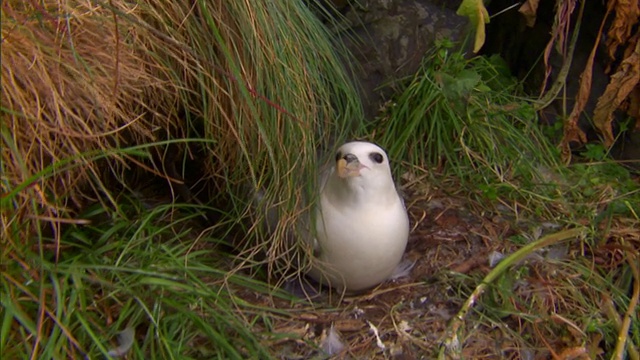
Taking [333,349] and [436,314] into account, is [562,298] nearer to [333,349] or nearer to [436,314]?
[436,314]

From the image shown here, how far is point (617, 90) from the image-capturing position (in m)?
2.62

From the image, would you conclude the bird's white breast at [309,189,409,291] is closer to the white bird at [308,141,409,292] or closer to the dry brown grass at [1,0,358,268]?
the white bird at [308,141,409,292]

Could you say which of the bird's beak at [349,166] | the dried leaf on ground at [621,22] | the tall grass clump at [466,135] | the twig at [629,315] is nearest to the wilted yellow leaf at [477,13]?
the tall grass clump at [466,135]

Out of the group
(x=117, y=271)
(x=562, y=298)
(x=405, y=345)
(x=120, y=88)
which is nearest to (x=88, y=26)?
(x=120, y=88)

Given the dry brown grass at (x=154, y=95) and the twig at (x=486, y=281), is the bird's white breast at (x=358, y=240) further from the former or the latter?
the twig at (x=486, y=281)

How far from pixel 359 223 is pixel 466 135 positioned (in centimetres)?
73

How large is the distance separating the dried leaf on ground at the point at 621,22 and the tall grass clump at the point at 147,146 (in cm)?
98

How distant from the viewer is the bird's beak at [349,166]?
2.11 m

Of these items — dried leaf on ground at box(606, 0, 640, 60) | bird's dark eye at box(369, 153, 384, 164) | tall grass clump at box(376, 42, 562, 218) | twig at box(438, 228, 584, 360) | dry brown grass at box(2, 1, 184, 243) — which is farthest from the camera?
tall grass clump at box(376, 42, 562, 218)

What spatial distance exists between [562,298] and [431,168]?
0.70 metres

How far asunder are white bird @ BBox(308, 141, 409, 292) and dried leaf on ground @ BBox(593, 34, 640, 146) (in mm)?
936

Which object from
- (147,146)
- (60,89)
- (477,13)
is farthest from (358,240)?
(60,89)

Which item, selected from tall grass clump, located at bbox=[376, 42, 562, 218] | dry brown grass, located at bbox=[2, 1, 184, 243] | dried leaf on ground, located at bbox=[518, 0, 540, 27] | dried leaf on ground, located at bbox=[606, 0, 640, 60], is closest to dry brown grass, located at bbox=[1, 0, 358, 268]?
dry brown grass, located at bbox=[2, 1, 184, 243]

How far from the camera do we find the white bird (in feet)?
7.20
